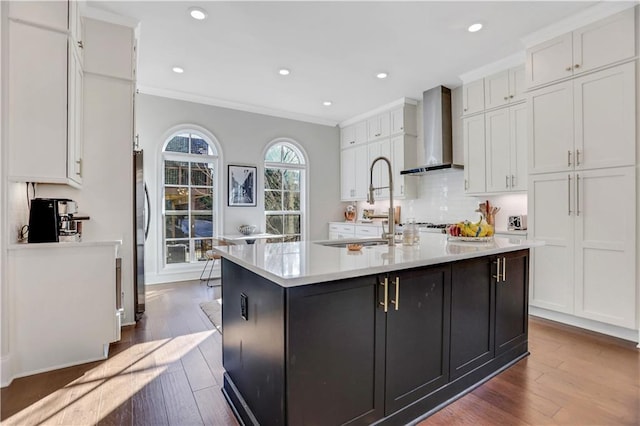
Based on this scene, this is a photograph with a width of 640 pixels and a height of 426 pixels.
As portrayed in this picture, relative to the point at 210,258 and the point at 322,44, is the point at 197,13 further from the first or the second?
the point at 210,258

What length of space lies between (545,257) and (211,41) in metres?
4.21

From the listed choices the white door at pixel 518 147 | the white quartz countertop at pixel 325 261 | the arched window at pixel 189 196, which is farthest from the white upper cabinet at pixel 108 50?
the white door at pixel 518 147

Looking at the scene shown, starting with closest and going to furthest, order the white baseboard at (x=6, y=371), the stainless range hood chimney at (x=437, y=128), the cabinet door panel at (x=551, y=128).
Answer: the white baseboard at (x=6, y=371), the cabinet door panel at (x=551, y=128), the stainless range hood chimney at (x=437, y=128)

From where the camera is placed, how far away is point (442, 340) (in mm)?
1844

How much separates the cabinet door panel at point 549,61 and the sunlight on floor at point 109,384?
4.22 meters

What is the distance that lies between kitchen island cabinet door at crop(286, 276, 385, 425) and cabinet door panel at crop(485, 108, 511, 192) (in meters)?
3.18

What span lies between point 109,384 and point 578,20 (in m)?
4.89

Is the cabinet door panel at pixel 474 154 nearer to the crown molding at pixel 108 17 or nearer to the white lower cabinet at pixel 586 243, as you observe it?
the white lower cabinet at pixel 586 243

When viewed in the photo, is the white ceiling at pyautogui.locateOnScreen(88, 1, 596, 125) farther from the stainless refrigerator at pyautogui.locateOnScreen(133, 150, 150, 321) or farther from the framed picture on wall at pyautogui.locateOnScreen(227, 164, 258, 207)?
the stainless refrigerator at pyautogui.locateOnScreen(133, 150, 150, 321)

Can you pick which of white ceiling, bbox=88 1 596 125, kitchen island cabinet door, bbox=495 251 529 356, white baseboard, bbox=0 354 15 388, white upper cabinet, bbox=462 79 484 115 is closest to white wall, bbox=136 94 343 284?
white ceiling, bbox=88 1 596 125

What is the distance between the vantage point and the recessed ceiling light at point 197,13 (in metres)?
2.86

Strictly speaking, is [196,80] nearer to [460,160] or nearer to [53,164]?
[53,164]

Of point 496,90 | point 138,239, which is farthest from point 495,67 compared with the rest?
point 138,239

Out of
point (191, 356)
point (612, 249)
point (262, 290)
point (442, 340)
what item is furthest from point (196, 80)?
point (612, 249)
